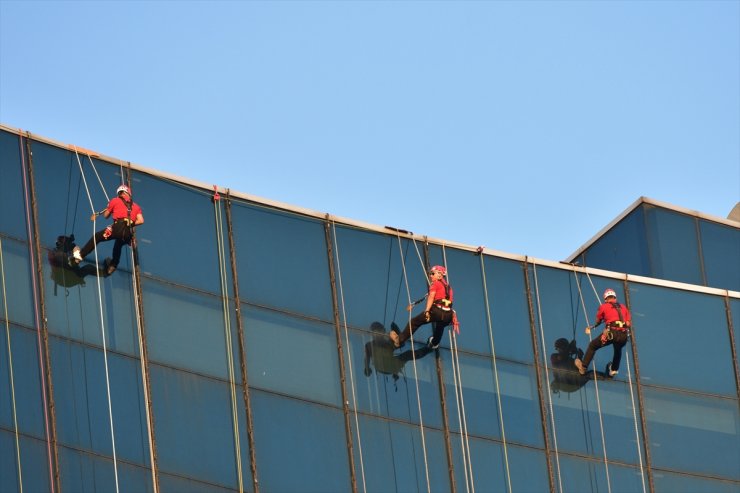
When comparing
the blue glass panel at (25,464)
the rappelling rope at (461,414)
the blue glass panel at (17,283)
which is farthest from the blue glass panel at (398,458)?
the blue glass panel at (17,283)

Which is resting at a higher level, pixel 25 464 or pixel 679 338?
pixel 679 338

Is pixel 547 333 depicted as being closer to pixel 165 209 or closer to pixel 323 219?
pixel 323 219

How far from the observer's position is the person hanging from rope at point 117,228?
33688mm

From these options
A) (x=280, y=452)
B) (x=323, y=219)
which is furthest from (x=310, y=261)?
(x=280, y=452)

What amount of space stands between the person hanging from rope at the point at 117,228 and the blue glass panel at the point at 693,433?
11445mm

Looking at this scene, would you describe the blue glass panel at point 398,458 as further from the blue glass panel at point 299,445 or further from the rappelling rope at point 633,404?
the rappelling rope at point 633,404

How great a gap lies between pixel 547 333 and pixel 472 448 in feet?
10.9

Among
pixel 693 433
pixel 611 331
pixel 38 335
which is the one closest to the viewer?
pixel 38 335

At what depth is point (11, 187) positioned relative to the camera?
111 ft

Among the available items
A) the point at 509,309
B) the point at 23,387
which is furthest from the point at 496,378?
the point at 23,387

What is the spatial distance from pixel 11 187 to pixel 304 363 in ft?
20.5

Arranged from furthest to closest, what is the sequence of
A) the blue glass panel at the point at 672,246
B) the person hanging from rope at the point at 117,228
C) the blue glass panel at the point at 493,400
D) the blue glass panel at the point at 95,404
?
1. the blue glass panel at the point at 672,246
2. the blue glass panel at the point at 493,400
3. the person hanging from rope at the point at 117,228
4. the blue glass panel at the point at 95,404

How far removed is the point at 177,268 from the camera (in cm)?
3453

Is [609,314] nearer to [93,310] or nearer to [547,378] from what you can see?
[547,378]
